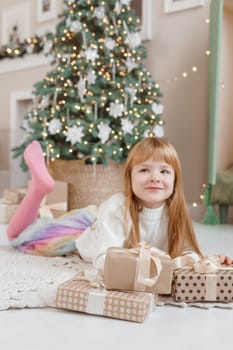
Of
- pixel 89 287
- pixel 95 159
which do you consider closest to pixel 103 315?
pixel 89 287

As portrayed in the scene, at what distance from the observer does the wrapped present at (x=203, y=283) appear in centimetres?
128

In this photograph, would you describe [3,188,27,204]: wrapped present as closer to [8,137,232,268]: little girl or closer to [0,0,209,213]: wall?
[0,0,209,213]: wall

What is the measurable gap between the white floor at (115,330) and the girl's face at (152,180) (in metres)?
0.37

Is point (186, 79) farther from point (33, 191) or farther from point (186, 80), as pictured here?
point (33, 191)

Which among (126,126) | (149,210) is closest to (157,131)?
(126,126)

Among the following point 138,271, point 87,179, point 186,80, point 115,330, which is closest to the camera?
point 115,330

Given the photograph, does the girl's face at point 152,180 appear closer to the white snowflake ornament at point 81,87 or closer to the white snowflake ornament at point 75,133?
the white snowflake ornament at point 75,133

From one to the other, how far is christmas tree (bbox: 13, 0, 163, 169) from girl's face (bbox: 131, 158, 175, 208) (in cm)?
165

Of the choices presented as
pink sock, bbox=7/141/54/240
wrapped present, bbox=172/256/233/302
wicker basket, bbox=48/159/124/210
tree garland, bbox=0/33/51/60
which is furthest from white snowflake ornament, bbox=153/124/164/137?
wrapped present, bbox=172/256/233/302

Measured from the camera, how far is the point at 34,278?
1.54 m

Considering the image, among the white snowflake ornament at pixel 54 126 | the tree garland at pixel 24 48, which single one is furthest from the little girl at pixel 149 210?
the tree garland at pixel 24 48

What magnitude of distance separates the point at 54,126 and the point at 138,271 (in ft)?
6.92

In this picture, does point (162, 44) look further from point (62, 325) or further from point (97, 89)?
point (62, 325)

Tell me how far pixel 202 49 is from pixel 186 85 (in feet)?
0.95
